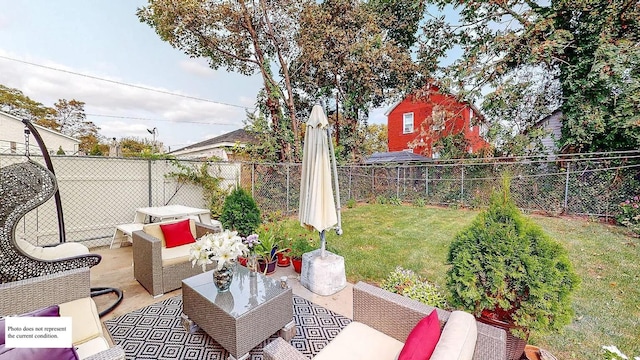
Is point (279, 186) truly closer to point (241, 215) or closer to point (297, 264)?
point (241, 215)

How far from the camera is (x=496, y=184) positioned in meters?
8.62

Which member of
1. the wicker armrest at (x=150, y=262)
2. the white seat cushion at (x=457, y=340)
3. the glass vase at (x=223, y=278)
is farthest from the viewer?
the wicker armrest at (x=150, y=262)

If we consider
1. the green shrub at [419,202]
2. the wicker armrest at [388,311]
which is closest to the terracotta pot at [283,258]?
the wicker armrest at [388,311]

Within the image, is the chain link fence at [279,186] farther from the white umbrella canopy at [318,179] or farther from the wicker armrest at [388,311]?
the wicker armrest at [388,311]

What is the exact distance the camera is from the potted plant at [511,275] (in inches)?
72.5

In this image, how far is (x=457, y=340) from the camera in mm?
1239

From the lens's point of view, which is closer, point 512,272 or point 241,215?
point 512,272

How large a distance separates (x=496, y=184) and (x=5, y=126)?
19.9 meters

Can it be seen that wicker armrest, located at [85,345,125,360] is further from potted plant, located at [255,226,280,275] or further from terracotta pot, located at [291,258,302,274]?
terracotta pot, located at [291,258,302,274]

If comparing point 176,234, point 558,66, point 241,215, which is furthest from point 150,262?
point 558,66

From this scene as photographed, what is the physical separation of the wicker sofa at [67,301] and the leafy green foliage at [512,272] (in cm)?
272

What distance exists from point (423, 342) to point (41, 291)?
9.54 feet

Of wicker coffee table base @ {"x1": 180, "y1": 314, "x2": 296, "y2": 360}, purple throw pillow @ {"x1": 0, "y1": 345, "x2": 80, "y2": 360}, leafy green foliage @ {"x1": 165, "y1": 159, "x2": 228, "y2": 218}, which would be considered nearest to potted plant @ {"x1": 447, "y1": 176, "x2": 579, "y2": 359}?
wicker coffee table base @ {"x1": 180, "y1": 314, "x2": 296, "y2": 360}

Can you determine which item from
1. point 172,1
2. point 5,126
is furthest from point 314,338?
point 5,126
